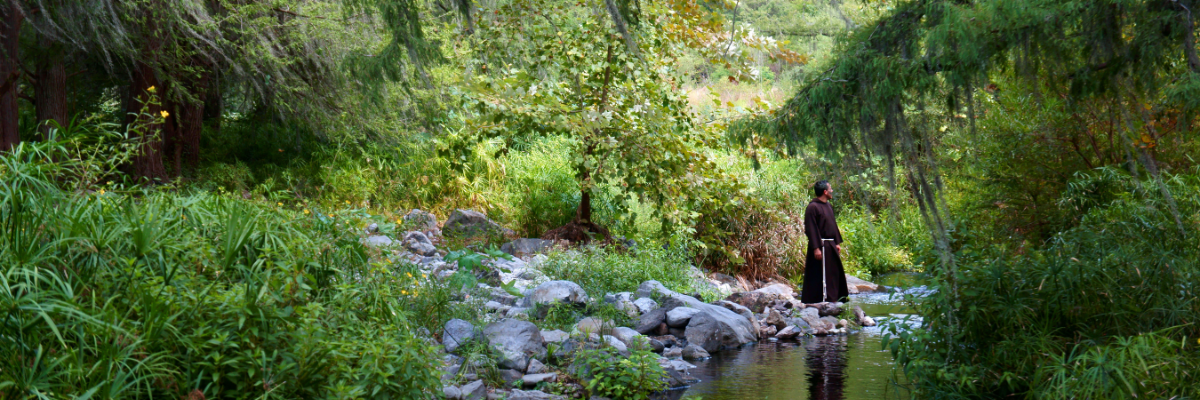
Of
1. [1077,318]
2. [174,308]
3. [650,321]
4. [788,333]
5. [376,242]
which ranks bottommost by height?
[788,333]

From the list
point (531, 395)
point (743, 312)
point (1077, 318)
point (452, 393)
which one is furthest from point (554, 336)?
point (1077, 318)

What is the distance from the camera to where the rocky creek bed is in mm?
5598

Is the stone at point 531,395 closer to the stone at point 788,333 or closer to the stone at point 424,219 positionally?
the stone at point 788,333

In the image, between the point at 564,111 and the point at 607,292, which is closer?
the point at 564,111

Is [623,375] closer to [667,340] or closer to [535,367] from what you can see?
[535,367]

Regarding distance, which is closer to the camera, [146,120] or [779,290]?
[146,120]

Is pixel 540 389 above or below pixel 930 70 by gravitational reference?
below

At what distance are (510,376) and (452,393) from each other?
2.89 ft

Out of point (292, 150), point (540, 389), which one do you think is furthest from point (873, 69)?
point (292, 150)

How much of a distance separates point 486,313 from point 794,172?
11.4 meters

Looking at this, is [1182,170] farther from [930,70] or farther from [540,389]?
[540,389]

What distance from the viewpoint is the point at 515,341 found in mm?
6094

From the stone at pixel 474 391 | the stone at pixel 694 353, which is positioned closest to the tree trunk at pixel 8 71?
the stone at pixel 474 391

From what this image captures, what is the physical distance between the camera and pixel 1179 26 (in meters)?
3.69
